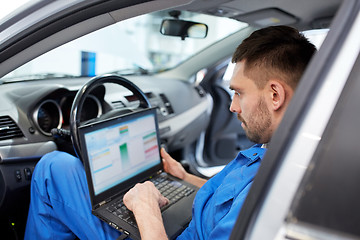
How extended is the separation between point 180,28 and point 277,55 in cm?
66

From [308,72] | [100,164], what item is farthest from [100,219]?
[308,72]

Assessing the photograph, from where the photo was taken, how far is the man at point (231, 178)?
3.53ft

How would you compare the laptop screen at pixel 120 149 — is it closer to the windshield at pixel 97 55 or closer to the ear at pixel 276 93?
the windshield at pixel 97 55

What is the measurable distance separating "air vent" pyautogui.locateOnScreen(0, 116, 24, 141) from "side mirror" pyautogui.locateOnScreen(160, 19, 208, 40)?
0.86 metres

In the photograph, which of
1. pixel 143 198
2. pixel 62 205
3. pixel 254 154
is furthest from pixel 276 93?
pixel 62 205

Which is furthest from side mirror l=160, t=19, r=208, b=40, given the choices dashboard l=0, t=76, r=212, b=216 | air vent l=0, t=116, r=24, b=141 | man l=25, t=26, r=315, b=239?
air vent l=0, t=116, r=24, b=141

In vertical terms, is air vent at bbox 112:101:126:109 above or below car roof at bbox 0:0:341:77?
below

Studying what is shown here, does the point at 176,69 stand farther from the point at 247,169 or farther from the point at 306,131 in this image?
the point at 306,131

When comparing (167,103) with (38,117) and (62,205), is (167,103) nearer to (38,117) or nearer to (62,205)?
(38,117)

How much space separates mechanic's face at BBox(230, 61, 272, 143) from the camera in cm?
111

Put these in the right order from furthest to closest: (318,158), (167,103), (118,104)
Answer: (167,103) → (118,104) → (318,158)

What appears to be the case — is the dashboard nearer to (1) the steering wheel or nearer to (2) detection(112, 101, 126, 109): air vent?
(2) detection(112, 101, 126, 109): air vent

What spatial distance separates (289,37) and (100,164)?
0.86 m

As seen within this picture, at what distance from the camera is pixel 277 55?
3.63 ft
